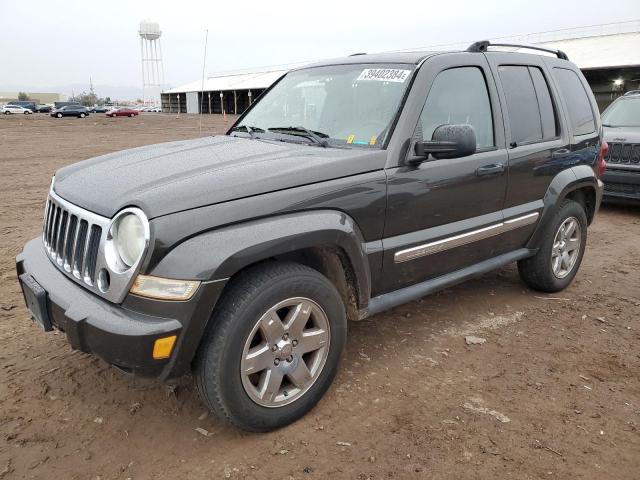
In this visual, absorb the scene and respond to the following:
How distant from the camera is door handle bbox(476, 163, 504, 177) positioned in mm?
3418

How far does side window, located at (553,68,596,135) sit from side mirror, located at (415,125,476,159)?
1875mm

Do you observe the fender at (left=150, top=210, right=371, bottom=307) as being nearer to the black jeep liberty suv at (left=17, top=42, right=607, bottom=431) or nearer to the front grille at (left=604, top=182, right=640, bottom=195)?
the black jeep liberty suv at (left=17, top=42, right=607, bottom=431)

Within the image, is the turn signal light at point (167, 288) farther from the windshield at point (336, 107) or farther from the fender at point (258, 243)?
the windshield at point (336, 107)

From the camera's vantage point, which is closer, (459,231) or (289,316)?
(289,316)

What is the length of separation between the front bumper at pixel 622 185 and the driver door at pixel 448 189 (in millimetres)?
4803

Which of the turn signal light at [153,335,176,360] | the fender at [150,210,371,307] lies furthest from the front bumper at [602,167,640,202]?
the turn signal light at [153,335,176,360]

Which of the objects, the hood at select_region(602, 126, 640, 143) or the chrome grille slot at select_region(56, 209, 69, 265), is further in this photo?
the hood at select_region(602, 126, 640, 143)

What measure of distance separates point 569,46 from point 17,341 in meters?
37.3

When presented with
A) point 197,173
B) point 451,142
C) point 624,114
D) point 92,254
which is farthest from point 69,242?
point 624,114

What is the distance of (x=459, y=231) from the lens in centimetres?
338

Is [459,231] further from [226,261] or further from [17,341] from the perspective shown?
[17,341]

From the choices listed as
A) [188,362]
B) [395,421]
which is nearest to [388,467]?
[395,421]

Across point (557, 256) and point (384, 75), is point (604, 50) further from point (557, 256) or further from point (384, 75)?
point (384, 75)

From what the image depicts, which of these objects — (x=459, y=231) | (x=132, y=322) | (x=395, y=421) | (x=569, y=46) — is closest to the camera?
(x=132, y=322)
